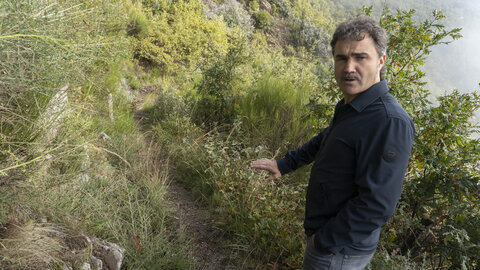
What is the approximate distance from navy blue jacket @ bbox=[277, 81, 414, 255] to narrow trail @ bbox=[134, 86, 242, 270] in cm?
156

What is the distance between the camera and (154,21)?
802cm

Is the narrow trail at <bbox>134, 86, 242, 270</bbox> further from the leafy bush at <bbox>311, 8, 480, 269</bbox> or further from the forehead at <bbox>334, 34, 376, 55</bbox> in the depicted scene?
the forehead at <bbox>334, 34, 376, 55</bbox>

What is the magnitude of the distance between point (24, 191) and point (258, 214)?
1835 millimetres

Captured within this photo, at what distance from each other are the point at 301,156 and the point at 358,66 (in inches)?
30.4

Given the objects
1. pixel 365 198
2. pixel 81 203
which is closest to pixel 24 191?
pixel 81 203

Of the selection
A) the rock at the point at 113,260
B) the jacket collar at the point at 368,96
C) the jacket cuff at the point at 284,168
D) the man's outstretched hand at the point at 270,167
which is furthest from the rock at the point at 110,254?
the jacket collar at the point at 368,96

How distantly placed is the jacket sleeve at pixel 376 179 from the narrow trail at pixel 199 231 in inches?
67.0

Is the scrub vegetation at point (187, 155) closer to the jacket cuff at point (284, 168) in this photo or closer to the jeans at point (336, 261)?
the jeans at point (336, 261)

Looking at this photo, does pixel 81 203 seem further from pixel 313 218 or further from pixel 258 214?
pixel 313 218

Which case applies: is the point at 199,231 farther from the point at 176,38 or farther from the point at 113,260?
the point at 176,38

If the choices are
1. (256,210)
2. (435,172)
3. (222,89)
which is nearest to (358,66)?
(435,172)

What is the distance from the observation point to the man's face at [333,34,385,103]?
1442 mm

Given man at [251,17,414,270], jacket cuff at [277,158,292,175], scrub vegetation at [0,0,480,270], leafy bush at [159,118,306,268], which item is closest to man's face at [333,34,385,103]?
man at [251,17,414,270]

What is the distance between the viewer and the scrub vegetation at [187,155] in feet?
5.69
